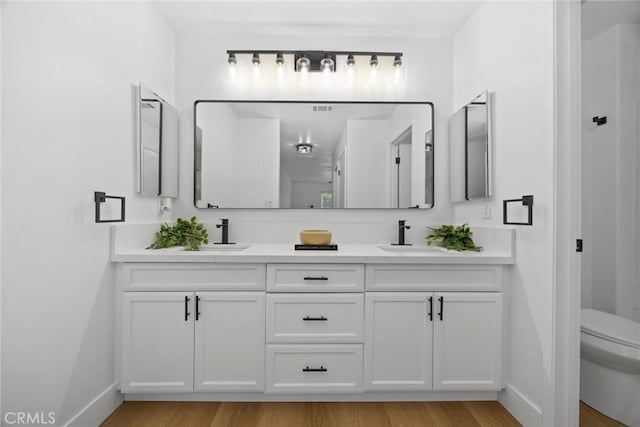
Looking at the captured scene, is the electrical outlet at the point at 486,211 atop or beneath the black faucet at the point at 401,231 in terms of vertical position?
atop

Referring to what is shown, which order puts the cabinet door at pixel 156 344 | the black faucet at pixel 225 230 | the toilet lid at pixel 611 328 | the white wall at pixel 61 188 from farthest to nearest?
the black faucet at pixel 225 230 → the cabinet door at pixel 156 344 → the toilet lid at pixel 611 328 → the white wall at pixel 61 188

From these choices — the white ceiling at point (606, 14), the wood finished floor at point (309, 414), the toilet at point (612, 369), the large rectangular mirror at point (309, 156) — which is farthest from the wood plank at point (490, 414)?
the white ceiling at point (606, 14)

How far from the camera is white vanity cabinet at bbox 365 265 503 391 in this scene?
1845mm

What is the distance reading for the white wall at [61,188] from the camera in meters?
1.24

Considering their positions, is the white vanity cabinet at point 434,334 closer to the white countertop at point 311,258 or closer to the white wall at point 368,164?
the white countertop at point 311,258

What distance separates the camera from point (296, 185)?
8.32 ft

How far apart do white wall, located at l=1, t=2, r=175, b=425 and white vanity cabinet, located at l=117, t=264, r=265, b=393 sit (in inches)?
4.6

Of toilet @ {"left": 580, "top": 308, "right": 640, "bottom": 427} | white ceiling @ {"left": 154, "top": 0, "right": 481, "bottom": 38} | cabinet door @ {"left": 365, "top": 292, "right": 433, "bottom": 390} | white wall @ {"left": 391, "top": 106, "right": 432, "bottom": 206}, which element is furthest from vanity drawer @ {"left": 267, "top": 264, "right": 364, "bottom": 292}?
white ceiling @ {"left": 154, "top": 0, "right": 481, "bottom": 38}

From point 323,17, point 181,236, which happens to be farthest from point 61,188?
point 323,17

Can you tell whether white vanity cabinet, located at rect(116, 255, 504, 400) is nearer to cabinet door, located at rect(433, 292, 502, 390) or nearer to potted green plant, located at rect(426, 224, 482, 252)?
cabinet door, located at rect(433, 292, 502, 390)

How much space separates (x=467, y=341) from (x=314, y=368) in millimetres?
856

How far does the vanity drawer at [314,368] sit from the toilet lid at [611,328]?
1.25 m

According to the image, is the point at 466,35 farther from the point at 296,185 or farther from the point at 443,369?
the point at 443,369

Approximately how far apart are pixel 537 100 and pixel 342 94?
52.8 inches
